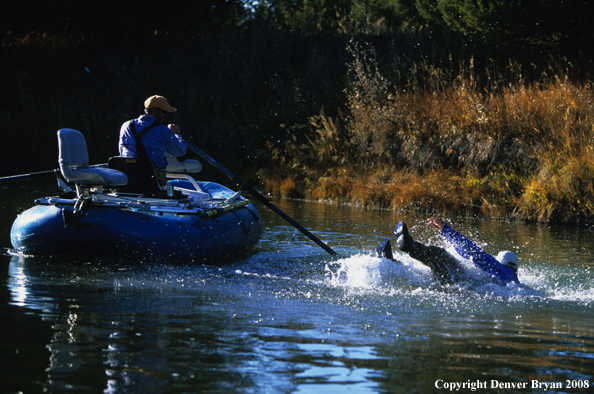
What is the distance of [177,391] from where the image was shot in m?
3.43

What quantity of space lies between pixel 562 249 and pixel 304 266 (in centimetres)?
334

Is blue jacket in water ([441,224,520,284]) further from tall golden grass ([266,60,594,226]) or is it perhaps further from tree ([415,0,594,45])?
tree ([415,0,594,45])

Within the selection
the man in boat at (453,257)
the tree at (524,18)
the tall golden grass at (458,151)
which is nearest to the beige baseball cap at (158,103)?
the man in boat at (453,257)

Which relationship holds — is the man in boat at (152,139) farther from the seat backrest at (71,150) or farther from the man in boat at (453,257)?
the man in boat at (453,257)

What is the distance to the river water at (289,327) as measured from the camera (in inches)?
144

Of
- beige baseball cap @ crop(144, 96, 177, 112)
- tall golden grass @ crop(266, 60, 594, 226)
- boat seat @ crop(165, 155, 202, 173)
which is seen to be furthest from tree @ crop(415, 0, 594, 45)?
beige baseball cap @ crop(144, 96, 177, 112)

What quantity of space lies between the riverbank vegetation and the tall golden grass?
0.10 ft

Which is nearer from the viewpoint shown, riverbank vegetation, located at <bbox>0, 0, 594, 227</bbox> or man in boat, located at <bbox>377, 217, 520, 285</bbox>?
man in boat, located at <bbox>377, 217, 520, 285</bbox>

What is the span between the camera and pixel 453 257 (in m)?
6.03

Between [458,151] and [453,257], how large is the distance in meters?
6.99

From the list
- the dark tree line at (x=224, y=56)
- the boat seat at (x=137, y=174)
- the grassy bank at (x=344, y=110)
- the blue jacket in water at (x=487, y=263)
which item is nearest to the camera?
the blue jacket in water at (x=487, y=263)

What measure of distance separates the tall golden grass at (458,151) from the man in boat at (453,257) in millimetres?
4953

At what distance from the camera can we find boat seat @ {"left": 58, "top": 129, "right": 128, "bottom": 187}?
669 centimetres

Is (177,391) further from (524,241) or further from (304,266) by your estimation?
(524,241)
